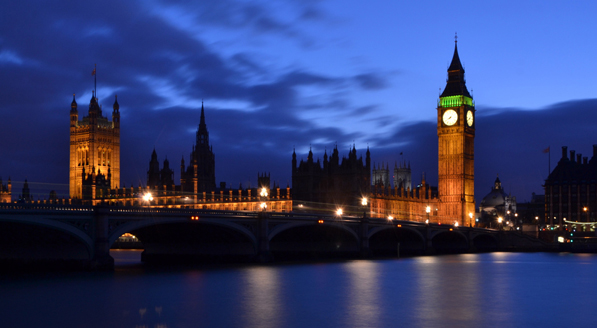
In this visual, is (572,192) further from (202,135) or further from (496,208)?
(202,135)

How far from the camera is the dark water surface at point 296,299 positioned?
31500 mm

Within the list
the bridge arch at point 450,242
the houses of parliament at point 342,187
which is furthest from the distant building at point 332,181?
the bridge arch at point 450,242

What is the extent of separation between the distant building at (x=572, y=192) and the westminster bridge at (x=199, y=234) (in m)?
31.9

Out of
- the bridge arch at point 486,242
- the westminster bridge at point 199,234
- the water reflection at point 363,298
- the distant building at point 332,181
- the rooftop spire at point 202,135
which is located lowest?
the bridge arch at point 486,242

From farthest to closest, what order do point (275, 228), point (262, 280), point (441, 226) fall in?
1. point (441, 226)
2. point (275, 228)
3. point (262, 280)

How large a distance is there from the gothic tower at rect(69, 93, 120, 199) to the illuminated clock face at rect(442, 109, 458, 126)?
91.4 meters

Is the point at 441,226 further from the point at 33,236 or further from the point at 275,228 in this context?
the point at 33,236

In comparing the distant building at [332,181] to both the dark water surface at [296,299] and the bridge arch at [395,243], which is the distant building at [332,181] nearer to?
the bridge arch at [395,243]

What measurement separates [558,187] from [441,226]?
53641mm

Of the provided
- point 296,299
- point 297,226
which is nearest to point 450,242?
point 297,226

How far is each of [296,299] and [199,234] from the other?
28.1 metres

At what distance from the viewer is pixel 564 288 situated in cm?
4659

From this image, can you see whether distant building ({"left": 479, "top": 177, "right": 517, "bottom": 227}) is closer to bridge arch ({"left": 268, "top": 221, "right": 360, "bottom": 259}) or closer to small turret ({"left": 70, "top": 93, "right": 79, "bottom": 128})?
bridge arch ({"left": 268, "top": 221, "right": 360, "bottom": 259})

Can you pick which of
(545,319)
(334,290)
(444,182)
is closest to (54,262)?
(334,290)
